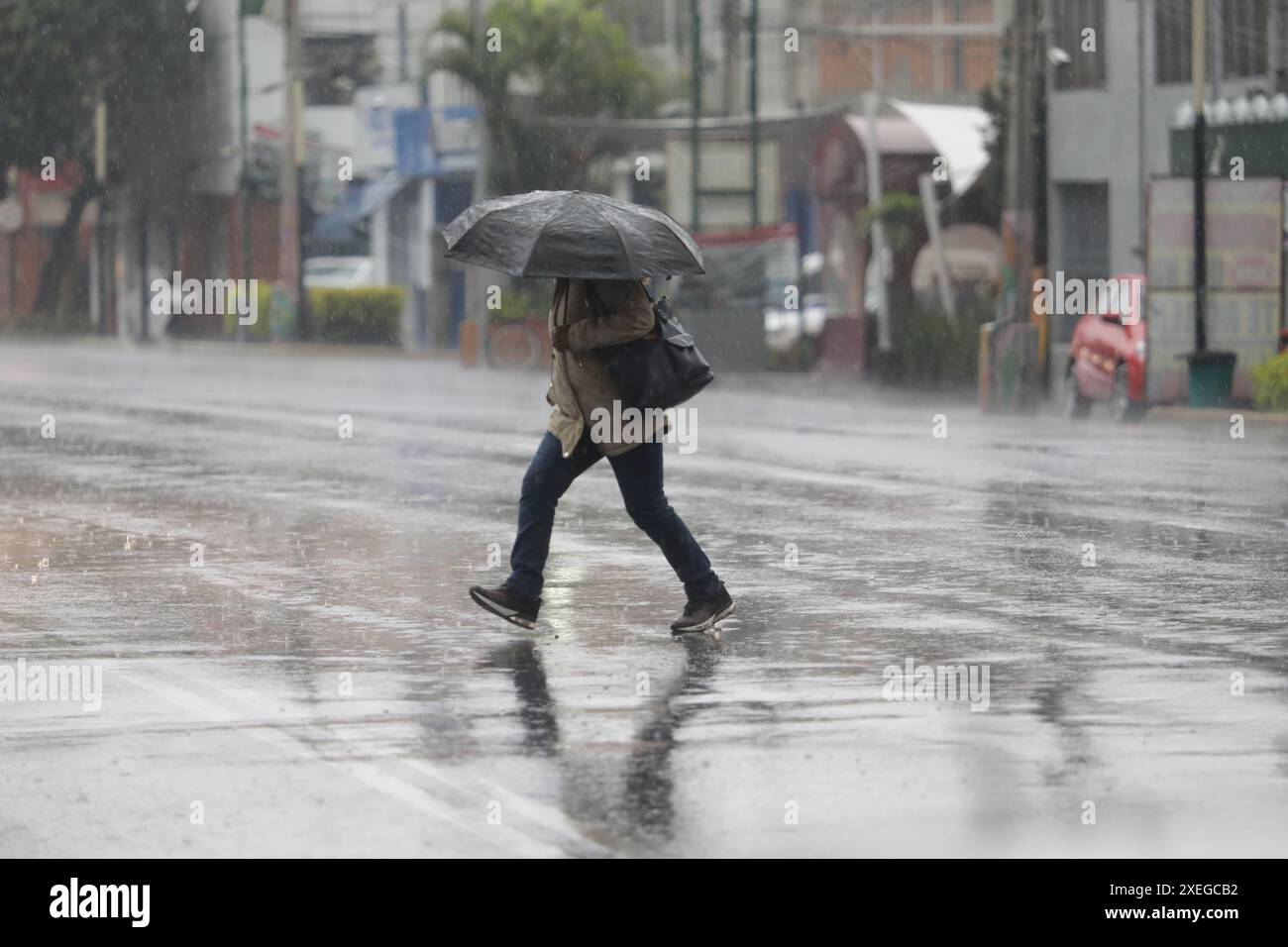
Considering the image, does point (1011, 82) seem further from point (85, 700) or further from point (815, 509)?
point (85, 700)

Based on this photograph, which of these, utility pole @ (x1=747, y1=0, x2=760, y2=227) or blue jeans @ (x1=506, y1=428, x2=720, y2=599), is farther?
utility pole @ (x1=747, y1=0, x2=760, y2=227)

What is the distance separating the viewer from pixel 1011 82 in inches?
1185

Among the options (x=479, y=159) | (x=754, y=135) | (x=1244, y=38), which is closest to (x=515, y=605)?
(x=1244, y=38)

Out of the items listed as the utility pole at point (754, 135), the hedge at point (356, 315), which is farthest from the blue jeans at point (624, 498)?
the hedge at point (356, 315)

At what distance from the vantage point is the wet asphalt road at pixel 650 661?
24.3 ft

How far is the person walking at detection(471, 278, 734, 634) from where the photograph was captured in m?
10.8

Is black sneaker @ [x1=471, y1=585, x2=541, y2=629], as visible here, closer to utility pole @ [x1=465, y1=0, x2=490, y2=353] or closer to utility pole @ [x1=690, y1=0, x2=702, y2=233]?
utility pole @ [x1=690, y1=0, x2=702, y2=233]

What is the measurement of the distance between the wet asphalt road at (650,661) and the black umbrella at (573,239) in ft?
5.00

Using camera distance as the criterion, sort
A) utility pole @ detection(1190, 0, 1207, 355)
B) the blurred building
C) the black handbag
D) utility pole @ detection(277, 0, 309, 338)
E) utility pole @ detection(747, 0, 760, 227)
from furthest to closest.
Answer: utility pole @ detection(277, 0, 309, 338) → utility pole @ detection(747, 0, 760, 227) → the blurred building → utility pole @ detection(1190, 0, 1207, 355) → the black handbag

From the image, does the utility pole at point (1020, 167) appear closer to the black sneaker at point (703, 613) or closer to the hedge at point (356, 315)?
the black sneaker at point (703, 613)


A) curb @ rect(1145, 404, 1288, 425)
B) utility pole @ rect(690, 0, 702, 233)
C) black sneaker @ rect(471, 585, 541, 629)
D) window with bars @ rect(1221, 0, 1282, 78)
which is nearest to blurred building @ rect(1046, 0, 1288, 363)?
window with bars @ rect(1221, 0, 1282, 78)

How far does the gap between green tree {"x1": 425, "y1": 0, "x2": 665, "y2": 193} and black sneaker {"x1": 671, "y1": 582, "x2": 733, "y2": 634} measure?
35.5 meters
